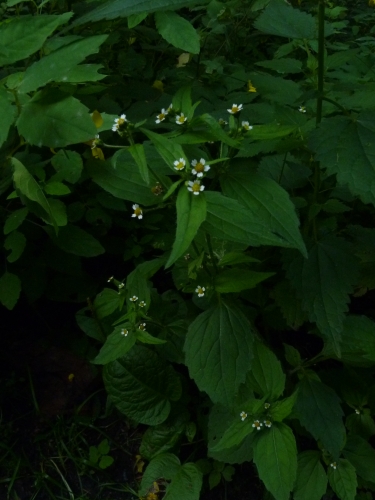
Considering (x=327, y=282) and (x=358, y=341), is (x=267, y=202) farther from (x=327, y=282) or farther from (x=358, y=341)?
(x=358, y=341)

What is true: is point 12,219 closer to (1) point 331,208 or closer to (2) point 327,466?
(1) point 331,208

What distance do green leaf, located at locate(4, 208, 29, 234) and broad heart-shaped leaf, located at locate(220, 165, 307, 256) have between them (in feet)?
2.02

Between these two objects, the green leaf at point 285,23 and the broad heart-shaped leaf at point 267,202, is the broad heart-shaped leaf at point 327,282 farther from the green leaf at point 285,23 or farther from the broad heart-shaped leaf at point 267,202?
the green leaf at point 285,23

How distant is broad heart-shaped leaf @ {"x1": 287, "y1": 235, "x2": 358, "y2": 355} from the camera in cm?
120

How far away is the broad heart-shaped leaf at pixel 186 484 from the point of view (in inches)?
59.2

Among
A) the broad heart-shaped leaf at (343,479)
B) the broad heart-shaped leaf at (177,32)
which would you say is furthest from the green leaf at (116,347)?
the broad heart-shaped leaf at (177,32)

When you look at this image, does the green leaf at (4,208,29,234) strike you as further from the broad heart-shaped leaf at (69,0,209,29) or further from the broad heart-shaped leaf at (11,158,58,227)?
the broad heart-shaped leaf at (69,0,209,29)

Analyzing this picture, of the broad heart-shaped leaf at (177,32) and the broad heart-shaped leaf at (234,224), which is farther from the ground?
the broad heart-shaped leaf at (177,32)

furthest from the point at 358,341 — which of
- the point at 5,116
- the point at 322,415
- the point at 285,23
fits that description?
the point at 5,116

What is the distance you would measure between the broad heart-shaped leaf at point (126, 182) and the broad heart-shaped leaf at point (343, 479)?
90 cm

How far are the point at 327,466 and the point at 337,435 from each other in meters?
0.20

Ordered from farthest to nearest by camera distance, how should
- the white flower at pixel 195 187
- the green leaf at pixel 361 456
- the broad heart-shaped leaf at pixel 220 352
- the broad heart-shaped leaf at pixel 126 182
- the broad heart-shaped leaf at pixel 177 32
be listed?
1. the green leaf at pixel 361 456
2. the broad heart-shaped leaf at pixel 177 32
3. the broad heart-shaped leaf at pixel 220 352
4. the broad heart-shaped leaf at pixel 126 182
5. the white flower at pixel 195 187

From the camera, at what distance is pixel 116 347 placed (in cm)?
143

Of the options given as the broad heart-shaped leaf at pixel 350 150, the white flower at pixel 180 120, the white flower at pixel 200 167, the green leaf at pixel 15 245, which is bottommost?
the green leaf at pixel 15 245
